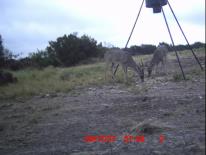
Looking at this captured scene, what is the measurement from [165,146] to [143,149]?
1.13 ft

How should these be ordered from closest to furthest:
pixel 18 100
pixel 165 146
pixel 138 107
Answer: pixel 165 146 → pixel 138 107 → pixel 18 100

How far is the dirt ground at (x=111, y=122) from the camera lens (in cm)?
613

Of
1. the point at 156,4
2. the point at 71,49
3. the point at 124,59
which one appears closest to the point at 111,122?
the point at 156,4

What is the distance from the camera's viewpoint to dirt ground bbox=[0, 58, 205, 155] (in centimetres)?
613

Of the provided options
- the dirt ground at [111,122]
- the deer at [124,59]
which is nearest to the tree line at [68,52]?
the deer at [124,59]

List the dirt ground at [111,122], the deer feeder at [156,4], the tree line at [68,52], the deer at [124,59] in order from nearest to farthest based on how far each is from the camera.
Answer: the dirt ground at [111,122], the deer feeder at [156,4], the deer at [124,59], the tree line at [68,52]

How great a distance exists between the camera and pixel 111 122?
807cm

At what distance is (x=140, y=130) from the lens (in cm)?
680

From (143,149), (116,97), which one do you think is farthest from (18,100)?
(143,149)

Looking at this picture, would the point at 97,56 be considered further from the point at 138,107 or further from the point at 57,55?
the point at 138,107

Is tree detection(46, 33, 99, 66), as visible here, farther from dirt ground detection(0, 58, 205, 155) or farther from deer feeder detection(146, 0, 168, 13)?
deer feeder detection(146, 0, 168, 13)

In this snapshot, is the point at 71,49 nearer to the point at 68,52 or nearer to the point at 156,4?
the point at 68,52

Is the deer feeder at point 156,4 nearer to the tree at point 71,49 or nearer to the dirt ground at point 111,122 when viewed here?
the dirt ground at point 111,122

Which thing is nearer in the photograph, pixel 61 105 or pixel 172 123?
pixel 172 123
